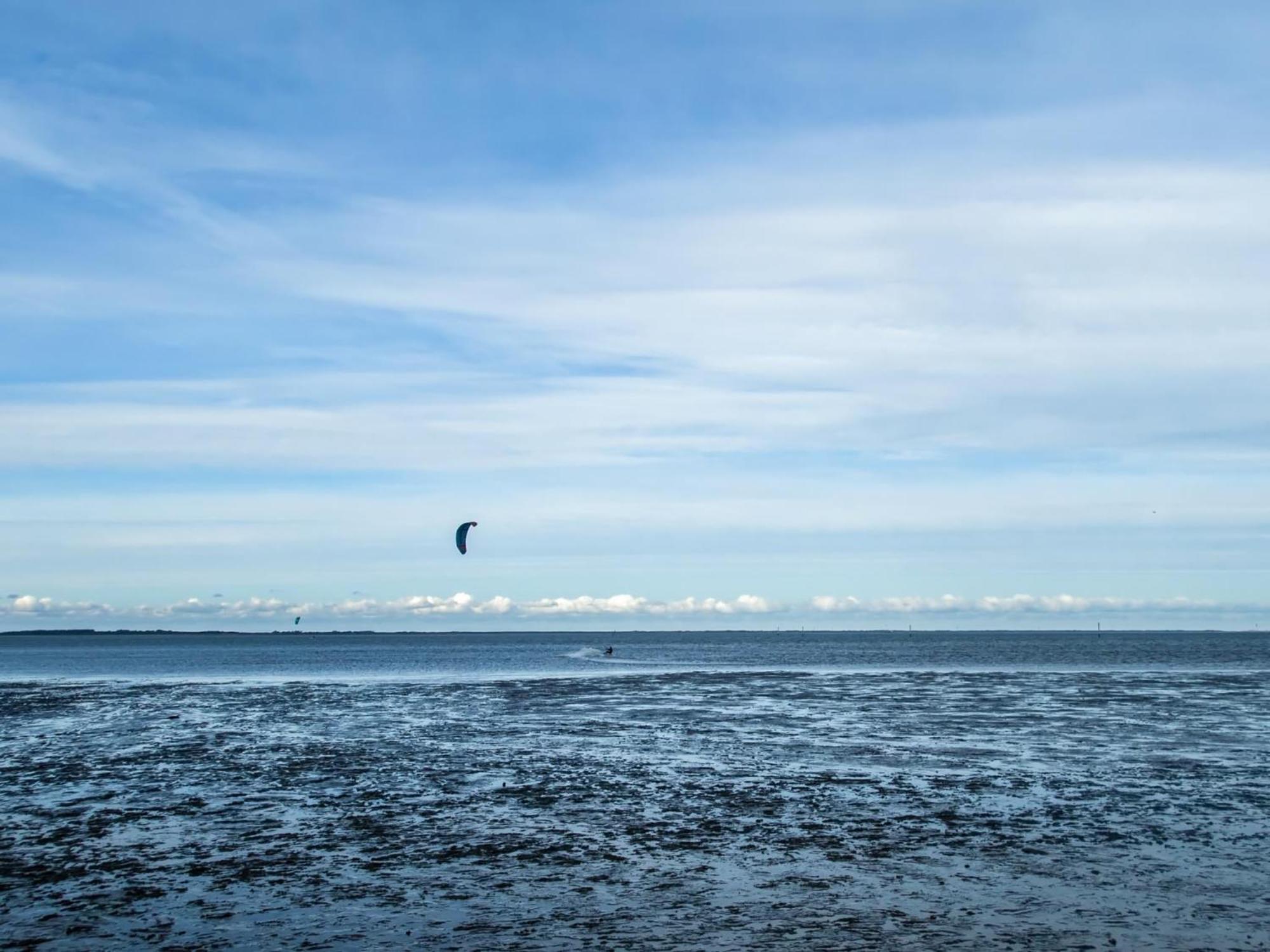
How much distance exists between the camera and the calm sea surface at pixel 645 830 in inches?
592

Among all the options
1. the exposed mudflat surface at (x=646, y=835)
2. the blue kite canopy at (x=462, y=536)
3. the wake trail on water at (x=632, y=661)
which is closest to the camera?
the exposed mudflat surface at (x=646, y=835)

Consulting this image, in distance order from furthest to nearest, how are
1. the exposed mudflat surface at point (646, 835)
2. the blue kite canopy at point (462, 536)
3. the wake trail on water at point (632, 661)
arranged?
the wake trail on water at point (632, 661)
the blue kite canopy at point (462, 536)
the exposed mudflat surface at point (646, 835)

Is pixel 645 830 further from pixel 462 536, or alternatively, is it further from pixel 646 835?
pixel 462 536

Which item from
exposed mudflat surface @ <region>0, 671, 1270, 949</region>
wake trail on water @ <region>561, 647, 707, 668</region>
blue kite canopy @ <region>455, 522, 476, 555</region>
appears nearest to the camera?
exposed mudflat surface @ <region>0, 671, 1270, 949</region>

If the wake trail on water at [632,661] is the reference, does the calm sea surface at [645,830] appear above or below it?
above

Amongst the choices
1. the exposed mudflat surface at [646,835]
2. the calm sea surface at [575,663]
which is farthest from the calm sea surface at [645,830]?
the calm sea surface at [575,663]

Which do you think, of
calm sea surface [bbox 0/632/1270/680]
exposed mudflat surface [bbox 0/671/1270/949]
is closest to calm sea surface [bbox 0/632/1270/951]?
exposed mudflat surface [bbox 0/671/1270/949]

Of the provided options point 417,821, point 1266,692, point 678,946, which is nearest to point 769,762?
point 417,821

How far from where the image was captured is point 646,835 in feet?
68.4

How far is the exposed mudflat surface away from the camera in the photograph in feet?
49.2

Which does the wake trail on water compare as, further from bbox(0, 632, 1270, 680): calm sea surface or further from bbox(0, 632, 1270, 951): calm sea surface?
bbox(0, 632, 1270, 951): calm sea surface

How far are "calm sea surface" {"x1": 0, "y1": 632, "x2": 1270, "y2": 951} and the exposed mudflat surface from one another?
81 millimetres

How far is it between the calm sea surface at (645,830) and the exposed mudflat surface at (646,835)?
81 millimetres

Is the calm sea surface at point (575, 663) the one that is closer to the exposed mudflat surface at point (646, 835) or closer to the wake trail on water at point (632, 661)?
the wake trail on water at point (632, 661)
